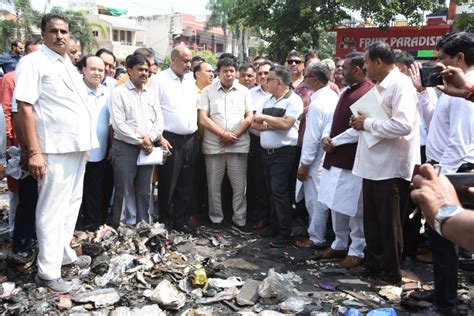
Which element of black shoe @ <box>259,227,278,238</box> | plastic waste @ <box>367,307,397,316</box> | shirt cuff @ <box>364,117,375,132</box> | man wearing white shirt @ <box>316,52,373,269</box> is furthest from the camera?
black shoe @ <box>259,227,278,238</box>

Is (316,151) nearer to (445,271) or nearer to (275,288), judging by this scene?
(275,288)

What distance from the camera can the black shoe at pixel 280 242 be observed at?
5219mm

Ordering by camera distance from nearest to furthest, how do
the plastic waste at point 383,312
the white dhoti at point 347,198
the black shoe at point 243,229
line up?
1. the plastic waste at point 383,312
2. the white dhoti at point 347,198
3. the black shoe at point 243,229

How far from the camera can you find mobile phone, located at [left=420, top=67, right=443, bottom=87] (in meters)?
3.14

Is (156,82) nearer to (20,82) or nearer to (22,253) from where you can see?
(20,82)

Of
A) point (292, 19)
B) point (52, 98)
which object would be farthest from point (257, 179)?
point (292, 19)

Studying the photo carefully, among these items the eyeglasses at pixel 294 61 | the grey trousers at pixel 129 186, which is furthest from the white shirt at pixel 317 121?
the grey trousers at pixel 129 186

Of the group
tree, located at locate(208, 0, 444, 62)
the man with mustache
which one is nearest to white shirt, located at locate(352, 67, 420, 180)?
the man with mustache

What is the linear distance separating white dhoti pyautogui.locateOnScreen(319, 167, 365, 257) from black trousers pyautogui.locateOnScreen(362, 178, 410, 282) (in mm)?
311

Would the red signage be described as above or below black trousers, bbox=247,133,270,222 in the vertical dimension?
above

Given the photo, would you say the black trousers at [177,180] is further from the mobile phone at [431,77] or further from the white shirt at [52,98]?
the mobile phone at [431,77]

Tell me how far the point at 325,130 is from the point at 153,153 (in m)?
1.95

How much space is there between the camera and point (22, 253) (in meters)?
4.25

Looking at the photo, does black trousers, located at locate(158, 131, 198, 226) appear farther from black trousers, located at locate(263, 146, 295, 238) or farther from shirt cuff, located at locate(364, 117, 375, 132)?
shirt cuff, located at locate(364, 117, 375, 132)
